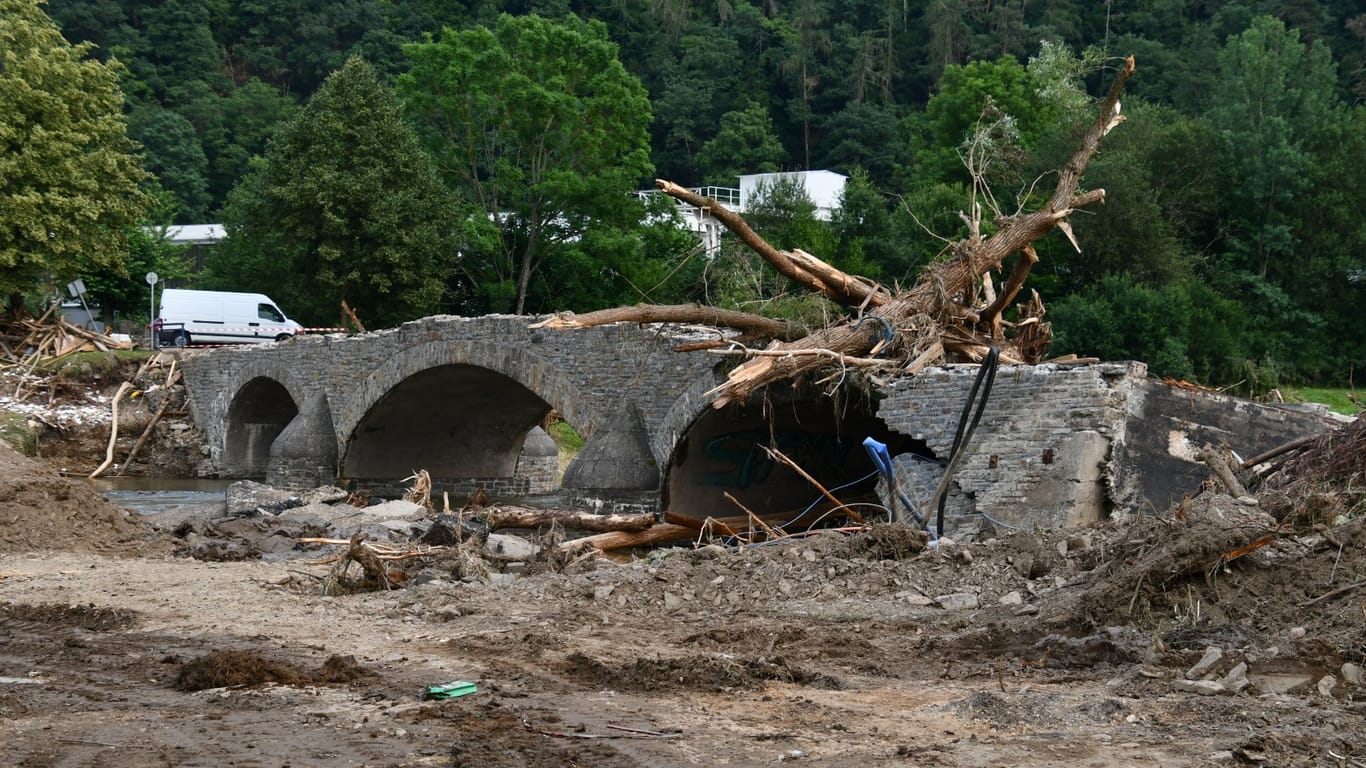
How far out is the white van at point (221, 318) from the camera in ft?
107

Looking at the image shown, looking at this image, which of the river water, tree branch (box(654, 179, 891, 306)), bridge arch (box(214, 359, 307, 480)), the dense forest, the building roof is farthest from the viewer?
the building roof

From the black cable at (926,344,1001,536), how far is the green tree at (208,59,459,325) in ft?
66.7

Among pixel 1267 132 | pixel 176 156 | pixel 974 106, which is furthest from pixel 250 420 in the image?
pixel 176 156

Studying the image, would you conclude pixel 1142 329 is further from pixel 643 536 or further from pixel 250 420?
pixel 250 420

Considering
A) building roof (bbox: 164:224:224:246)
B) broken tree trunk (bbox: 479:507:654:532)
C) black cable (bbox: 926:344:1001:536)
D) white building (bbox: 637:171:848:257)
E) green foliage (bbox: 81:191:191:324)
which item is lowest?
broken tree trunk (bbox: 479:507:654:532)

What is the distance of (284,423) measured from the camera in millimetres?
28812

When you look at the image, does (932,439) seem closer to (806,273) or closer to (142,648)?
(806,273)

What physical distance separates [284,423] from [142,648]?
2179cm

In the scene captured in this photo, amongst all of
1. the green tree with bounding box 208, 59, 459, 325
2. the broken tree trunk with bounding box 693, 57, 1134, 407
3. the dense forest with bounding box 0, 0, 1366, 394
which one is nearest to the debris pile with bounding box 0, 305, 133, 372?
the dense forest with bounding box 0, 0, 1366, 394

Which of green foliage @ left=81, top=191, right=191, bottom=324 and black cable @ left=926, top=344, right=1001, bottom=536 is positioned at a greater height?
green foliage @ left=81, top=191, right=191, bottom=324

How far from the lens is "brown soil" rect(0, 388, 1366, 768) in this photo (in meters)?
5.25

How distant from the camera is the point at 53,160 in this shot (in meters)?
30.1

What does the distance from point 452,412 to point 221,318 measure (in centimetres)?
1106

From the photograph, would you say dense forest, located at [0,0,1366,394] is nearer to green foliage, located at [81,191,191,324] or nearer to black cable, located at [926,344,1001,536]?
green foliage, located at [81,191,191,324]
